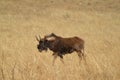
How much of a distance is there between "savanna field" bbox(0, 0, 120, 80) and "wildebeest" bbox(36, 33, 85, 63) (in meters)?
0.17

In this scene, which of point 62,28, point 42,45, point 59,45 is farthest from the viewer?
point 62,28

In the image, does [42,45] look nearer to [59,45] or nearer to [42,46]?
[42,46]

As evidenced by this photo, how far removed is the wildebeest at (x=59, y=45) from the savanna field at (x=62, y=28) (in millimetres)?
170

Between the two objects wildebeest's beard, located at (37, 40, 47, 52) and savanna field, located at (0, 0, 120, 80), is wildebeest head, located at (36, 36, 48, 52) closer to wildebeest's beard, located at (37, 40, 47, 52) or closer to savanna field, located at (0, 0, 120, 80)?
wildebeest's beard, located at (37, 40, 47, 52)

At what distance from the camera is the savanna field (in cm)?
436

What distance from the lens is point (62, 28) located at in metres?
18.8

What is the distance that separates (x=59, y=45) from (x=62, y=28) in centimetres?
950

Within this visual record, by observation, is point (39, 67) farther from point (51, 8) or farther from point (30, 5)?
point (30, 5)

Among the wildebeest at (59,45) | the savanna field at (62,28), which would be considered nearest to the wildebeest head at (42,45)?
the wildebeest at (59,45)

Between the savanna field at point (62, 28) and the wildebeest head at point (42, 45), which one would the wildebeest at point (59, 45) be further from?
the savanna field at point (62, 28)

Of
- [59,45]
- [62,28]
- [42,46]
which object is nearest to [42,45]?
[42,46]

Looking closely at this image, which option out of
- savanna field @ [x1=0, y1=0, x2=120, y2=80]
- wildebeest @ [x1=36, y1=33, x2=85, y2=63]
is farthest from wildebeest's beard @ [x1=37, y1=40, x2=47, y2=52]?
savanna field @ [x1=0, y1=0, x2=120, y2=80]

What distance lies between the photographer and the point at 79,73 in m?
4.48

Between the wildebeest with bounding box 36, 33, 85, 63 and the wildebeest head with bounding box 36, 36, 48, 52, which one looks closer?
the wildebeest head with bounding box 36, 36, 48, 52
